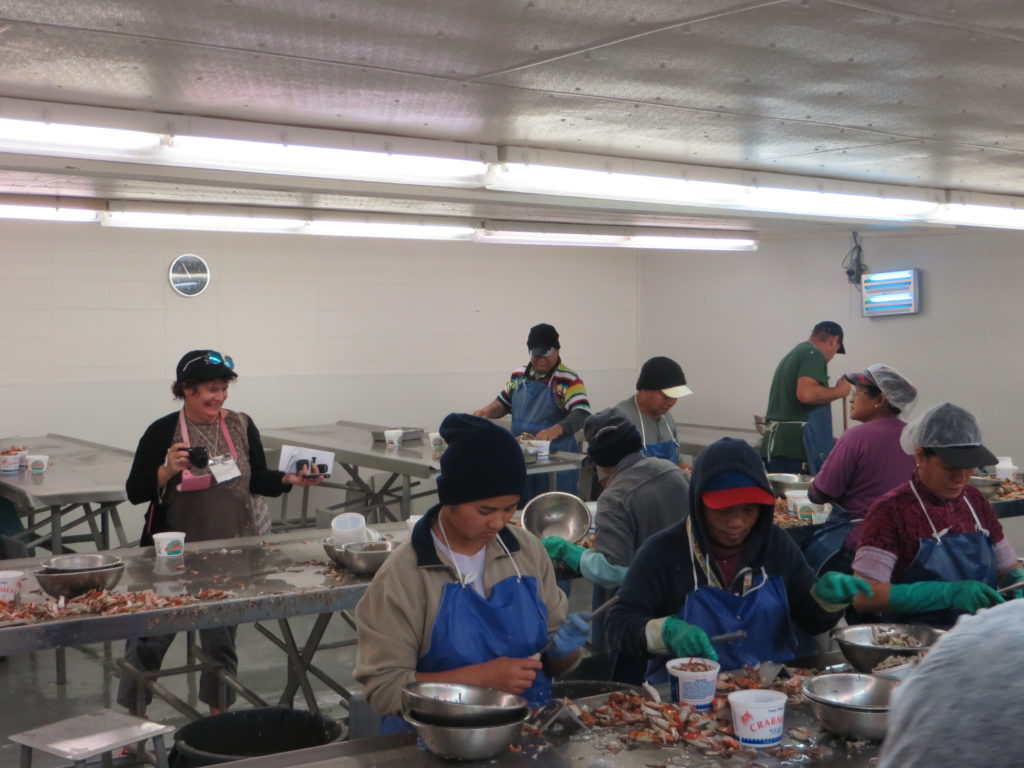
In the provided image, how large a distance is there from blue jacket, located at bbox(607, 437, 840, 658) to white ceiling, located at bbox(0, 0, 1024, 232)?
1.27 m

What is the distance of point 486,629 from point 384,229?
19.4 ft

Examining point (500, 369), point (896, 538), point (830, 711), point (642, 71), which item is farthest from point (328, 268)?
point (830, 711)

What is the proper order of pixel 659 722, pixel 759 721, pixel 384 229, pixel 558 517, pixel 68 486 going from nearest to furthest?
pixel 759 721 < pixel 659 722 < pixel 558 517 < pixel 68 486 < pixel 384 229

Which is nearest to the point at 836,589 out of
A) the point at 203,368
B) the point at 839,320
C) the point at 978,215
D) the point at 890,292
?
the point at 203,368

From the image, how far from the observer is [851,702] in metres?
2.48

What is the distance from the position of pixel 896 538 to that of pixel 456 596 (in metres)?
1.57

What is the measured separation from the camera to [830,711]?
2359mm

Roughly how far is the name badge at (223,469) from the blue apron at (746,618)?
220cm

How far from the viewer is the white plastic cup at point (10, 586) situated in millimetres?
3473

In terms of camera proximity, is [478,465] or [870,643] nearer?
[478,465]

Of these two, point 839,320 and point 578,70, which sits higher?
point 578,70

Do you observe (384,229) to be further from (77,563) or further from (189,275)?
(77,563)

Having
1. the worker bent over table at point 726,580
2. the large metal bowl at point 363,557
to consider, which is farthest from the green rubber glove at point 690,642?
the large metal bowl at point 363,557

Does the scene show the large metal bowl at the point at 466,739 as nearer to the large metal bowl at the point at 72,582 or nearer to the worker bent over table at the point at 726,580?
the worker bent over table at the point at 726,580
